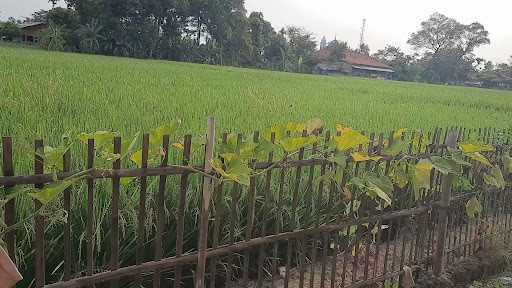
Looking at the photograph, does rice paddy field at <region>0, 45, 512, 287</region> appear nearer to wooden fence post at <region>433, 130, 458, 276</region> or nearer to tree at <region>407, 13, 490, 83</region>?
wooden fence post at <region>433, 130, 458, 276</region>

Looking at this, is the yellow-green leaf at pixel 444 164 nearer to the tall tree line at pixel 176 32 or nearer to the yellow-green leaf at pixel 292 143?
the yellow-green leaf at pixel 292 143

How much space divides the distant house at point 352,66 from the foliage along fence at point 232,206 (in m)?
46.1

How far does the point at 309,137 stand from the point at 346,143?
20 cm

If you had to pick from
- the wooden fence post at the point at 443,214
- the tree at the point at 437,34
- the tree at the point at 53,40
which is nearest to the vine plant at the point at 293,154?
the wooden fence post at the point at 443,214

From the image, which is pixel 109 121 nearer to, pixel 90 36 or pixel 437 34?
pixel 90 36

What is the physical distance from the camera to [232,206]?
1893 mm

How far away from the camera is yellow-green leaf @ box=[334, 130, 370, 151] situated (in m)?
2.03

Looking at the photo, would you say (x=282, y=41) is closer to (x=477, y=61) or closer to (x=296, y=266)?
(x=477, y=61)

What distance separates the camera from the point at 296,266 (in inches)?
112

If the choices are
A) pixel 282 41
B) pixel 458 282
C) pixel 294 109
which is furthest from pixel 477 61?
pixel 458 282

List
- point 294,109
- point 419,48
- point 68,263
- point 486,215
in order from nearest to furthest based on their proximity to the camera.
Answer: point 68,263, point 486,215, point 294,109, point 419,48

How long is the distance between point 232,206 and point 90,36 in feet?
106

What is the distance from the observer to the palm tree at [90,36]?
31.1m

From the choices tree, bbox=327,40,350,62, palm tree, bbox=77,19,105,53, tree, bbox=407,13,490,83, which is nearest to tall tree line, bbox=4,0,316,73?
palm tree, bbox=77,19,105,53
